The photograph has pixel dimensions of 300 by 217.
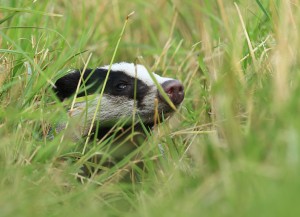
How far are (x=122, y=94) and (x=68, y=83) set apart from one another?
356 millimetres

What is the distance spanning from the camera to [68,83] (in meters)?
4.60

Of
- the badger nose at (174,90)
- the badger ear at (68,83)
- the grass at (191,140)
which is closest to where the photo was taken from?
the grass at (191,140)

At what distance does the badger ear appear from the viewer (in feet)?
15.1

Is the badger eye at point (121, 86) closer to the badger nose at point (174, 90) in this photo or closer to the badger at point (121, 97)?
the badger at point (121, 97)

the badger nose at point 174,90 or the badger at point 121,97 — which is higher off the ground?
the badger nose at point 174,90

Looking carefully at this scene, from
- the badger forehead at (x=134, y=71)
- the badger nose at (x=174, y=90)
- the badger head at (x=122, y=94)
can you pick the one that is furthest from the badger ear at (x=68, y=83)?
the badger nose at (x=174, y=90)

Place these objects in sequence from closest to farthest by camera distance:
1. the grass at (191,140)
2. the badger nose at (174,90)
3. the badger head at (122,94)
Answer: the grass at (191,140) < the badger nose at (174,90) < the badger head at (122,94)

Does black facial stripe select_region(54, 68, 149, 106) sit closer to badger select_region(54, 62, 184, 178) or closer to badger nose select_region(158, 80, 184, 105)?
badger select_region(54, 62, 184, 178)

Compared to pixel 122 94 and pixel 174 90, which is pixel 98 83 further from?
pixel 174 90

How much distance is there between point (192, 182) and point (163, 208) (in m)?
0.37

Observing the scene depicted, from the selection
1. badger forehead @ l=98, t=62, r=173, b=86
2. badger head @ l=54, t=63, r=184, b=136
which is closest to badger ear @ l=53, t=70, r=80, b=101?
badger head @ l=54, t=63, r=184, b=136

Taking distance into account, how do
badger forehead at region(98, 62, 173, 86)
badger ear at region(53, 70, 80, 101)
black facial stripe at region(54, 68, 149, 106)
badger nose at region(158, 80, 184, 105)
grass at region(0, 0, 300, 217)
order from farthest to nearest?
badger ear at region(53, 70, 80, 101)
black facial stripe at region(54, 68, 149, 106)
badger forehead at region(98, 62, 173, 86)
badger nose at region(158, 80, 184, 105)
grass at region(0, 0, 300, 217)

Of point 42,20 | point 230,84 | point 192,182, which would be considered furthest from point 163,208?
point 42,20

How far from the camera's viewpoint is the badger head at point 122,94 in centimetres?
417
